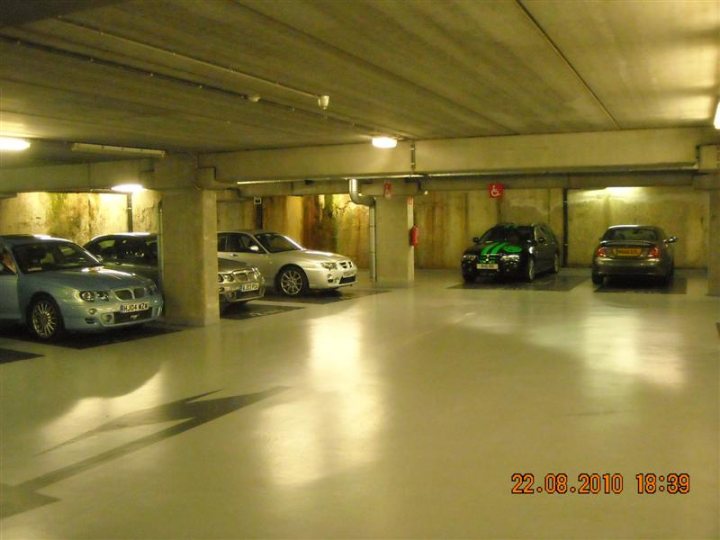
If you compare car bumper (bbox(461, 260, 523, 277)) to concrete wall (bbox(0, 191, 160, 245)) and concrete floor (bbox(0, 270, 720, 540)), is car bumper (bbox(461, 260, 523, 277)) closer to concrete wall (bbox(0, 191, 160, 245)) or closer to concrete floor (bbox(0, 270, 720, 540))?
concrete floor (bbox(0, 270, 720, 540))

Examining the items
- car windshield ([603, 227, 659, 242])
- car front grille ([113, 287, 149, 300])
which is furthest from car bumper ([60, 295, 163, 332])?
car windshield ([603, 227, 659, 242])

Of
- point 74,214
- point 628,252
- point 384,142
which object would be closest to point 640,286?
point 628,252

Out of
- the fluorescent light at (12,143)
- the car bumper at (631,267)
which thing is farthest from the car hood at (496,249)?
the fluorescent light at (12,143)

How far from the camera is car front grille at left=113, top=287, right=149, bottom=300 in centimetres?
988

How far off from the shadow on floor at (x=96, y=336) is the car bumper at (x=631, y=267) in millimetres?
9275

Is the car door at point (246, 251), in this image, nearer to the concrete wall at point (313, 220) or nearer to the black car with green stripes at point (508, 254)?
the black car with green stripes at point (508, 254)

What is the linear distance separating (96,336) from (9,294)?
4.34 feet

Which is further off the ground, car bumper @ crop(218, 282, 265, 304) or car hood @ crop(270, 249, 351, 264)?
car hood @ crop(270, 249, 351, 264)

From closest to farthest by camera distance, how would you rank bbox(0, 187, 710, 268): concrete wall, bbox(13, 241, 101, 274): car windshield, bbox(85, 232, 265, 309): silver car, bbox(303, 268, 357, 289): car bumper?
bbox(13, 241, 101, 274): car windshield → bbox(85, 232, 265, 309): silver car → bbox(303, 268, 357, 289): car bumper → bbox(0, 187, 710, 268): concrete wall

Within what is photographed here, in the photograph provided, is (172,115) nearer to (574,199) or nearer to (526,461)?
Answer: (526,461)

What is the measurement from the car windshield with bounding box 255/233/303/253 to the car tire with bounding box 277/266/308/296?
1.94ft

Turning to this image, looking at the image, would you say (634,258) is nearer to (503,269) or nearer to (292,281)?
(503,269)

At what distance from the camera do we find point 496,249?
17.3 meters

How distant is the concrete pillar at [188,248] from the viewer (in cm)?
1162
